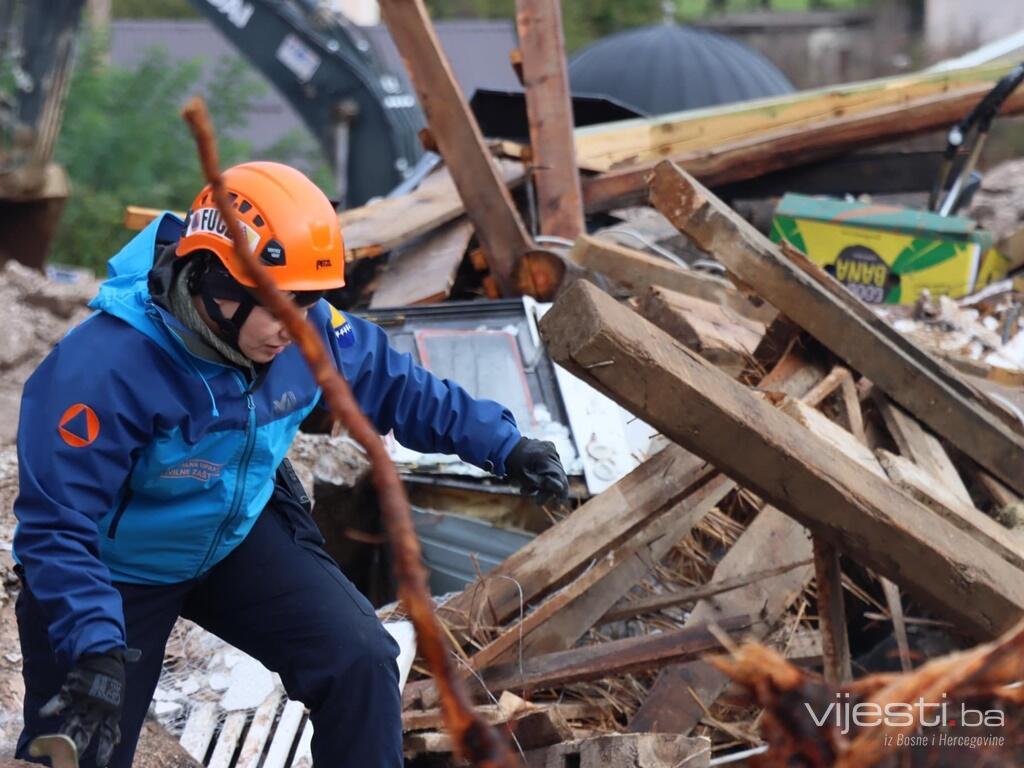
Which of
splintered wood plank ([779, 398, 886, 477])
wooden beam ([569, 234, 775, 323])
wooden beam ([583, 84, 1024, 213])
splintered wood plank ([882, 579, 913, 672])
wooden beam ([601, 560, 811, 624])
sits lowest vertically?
splintered wood plank ([882, 579, 913, 672])

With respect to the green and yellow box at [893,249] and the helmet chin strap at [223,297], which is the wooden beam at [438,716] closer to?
the helmet chin strap at [223,297]

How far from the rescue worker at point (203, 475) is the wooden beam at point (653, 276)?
238cm

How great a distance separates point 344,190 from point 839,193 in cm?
392

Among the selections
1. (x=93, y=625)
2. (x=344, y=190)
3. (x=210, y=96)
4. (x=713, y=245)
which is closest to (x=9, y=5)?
(x=344, y=190)

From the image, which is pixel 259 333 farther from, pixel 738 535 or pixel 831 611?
pixel 738 535

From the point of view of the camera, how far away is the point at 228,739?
3699mm

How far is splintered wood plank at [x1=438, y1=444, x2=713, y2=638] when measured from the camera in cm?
368

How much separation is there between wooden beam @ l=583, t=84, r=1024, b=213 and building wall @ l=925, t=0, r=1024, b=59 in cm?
1471

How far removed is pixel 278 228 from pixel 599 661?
1614 mm

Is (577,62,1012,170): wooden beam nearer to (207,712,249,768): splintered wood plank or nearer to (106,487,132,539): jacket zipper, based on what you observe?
(207,712,249,768): splintered wood plank

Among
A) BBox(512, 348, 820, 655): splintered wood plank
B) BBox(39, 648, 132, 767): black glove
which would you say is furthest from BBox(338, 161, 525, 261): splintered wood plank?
BBox(39, 648, 132, 767): black glove

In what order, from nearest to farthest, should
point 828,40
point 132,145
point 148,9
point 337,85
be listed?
point 337,85 < point 132,145 < point 828,40 < point 148,9

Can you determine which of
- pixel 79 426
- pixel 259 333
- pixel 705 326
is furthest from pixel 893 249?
pixel 79 426

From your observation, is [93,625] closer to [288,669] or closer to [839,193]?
[288,669]
